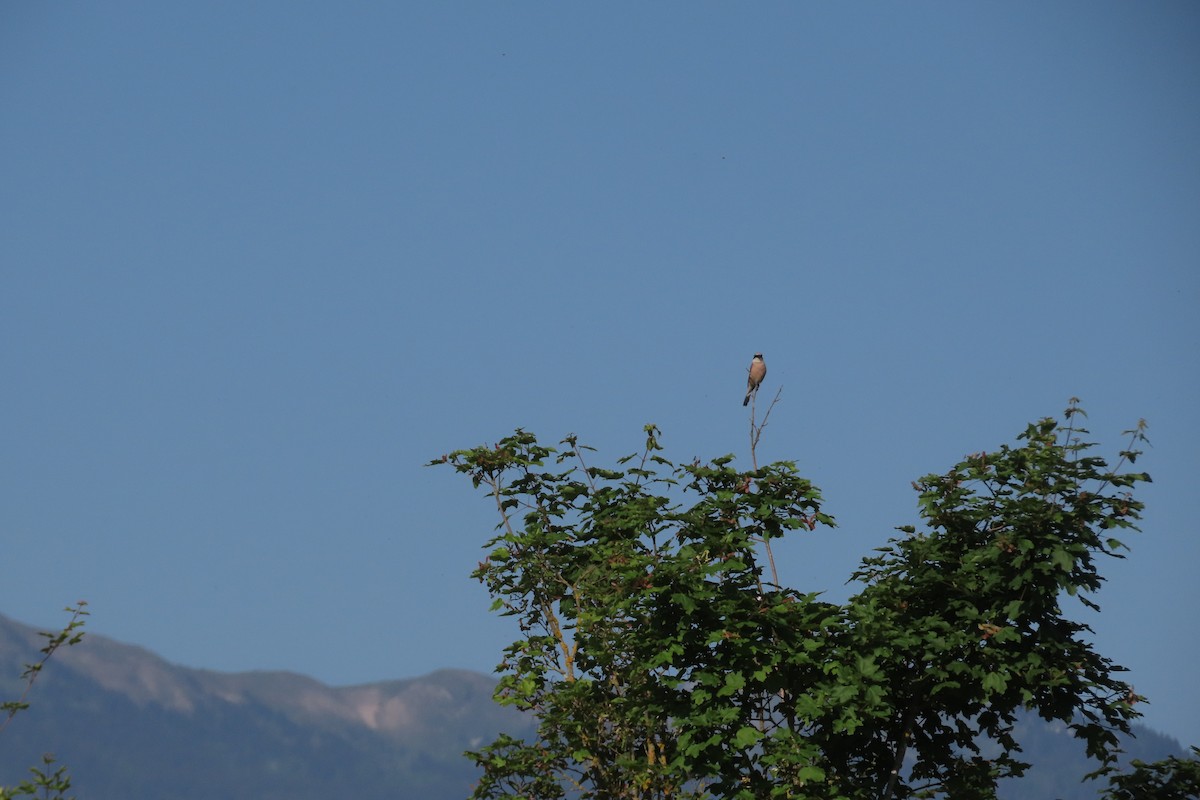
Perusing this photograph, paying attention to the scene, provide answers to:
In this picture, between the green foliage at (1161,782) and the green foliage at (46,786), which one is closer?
the green foliage at (46,786)

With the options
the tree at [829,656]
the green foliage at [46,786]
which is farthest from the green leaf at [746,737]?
the green foliage at [46,786]

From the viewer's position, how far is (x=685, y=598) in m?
17.0

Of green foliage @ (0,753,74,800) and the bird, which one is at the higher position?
the bird

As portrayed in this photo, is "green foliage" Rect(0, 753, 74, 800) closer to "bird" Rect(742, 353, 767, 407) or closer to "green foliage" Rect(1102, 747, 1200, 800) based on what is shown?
"green foliage" Rect(1102, 747, 1200, 800)

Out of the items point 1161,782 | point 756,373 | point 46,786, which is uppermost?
point 756,373

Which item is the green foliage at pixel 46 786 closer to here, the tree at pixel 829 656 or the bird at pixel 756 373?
the tree at pixel 829 656

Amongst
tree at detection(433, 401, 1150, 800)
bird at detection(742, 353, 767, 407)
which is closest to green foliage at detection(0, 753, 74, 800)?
tree at detection(433, 401, 1150, 800)

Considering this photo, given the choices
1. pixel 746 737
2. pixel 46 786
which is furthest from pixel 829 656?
pixel 46 786

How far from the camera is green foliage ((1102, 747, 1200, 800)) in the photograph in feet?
55.3

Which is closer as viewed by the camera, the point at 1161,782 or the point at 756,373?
the point at 1161,782

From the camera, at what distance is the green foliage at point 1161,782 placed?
55.3 ft

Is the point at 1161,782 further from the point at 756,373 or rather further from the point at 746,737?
the point at 756,373

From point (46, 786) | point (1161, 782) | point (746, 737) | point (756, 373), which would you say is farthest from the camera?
point (756, 373)

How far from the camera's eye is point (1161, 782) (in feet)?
56.3
